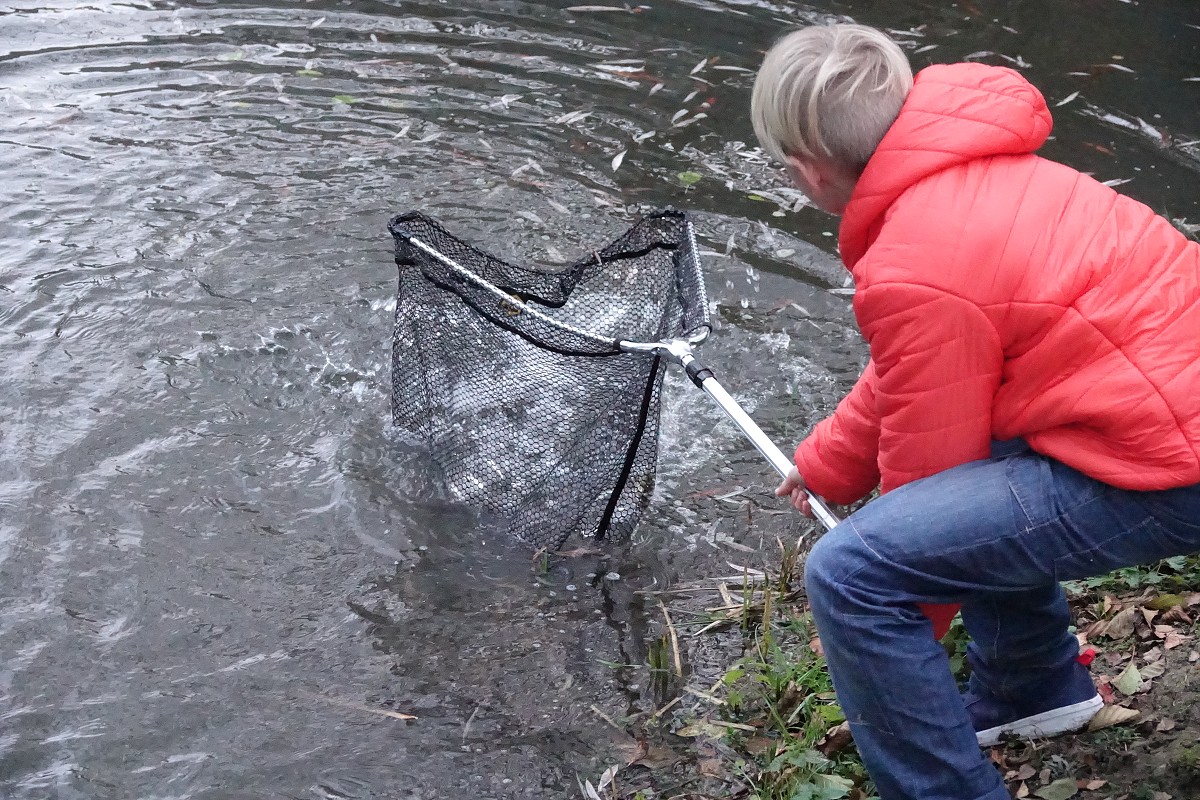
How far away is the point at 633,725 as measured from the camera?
3.30 meters

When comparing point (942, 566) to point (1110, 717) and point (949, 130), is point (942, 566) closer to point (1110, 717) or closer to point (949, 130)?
point (949, 130)

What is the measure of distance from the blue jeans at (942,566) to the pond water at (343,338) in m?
1.06

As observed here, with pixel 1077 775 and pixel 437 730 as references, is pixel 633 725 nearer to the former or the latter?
pixel 437 730

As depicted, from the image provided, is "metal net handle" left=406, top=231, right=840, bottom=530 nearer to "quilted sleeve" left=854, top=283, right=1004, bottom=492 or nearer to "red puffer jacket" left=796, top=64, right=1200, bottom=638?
"quilted sleeve" left=854, top=283, right=1004, bottom=492

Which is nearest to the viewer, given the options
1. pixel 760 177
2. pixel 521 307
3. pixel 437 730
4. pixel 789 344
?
pixel 437 730

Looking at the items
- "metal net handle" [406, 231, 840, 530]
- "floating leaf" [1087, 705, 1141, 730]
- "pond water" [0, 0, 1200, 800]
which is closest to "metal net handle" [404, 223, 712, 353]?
"metal net handle" [406, 231, 840, 530]

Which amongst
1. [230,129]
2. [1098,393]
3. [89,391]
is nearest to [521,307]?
[1098,393]

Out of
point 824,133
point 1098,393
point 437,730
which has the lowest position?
point 437,730

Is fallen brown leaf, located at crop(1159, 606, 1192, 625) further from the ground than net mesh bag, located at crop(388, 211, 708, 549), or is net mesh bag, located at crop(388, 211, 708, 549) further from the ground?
net mesh bag, located at crop(388, 211, 708, 549)

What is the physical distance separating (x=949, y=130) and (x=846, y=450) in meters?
0.87

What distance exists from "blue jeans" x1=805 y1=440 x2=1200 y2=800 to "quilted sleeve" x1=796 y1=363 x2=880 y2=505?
0.34m

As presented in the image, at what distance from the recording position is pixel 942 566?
230 cm

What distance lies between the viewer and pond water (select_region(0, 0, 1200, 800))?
132 inches

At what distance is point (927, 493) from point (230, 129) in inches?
214
